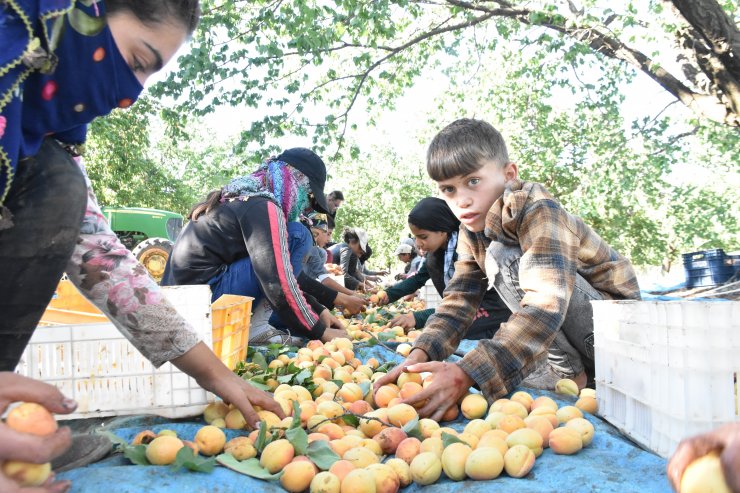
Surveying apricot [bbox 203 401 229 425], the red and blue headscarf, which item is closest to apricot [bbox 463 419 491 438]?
apricot [bbox 203 401 229 425]

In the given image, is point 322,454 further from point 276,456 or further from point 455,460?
point 455,460

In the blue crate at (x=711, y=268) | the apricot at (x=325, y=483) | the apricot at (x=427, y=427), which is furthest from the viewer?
the blue crate at (x=711, y=268)

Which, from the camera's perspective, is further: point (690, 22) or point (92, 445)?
point (690, 22)

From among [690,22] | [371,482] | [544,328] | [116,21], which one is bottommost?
[371,482]

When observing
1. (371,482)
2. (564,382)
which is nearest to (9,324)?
(371,482)

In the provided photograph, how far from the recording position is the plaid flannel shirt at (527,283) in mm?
1867

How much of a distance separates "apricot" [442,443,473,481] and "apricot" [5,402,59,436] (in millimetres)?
913

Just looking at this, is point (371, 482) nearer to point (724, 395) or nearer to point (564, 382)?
point (724, 395)

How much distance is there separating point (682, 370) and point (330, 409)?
1055 millimetres

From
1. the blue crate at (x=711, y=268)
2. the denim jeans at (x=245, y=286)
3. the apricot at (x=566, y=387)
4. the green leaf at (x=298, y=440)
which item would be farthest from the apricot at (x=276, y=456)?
the blue crate at (x=711, y=268)

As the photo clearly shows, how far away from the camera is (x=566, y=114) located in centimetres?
1265

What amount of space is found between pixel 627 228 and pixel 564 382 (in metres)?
13.1

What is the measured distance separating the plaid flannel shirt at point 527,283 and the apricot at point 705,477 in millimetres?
1125

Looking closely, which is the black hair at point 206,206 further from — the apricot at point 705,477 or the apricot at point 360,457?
the apricot at point 705,477
